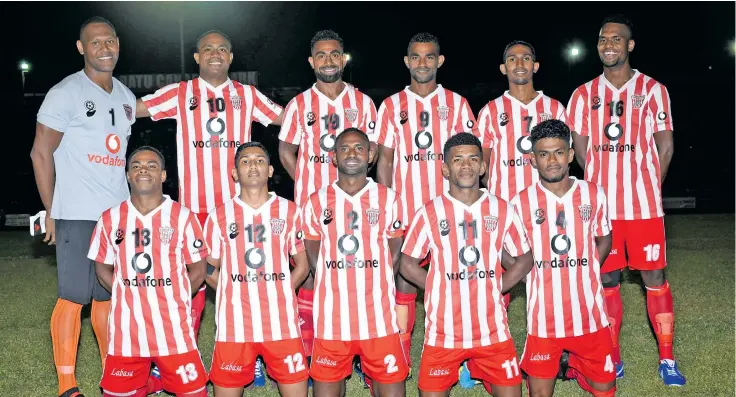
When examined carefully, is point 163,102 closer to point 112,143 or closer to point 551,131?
point 112,143

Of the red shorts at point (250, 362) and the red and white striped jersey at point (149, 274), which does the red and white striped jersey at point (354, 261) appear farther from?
the red and white striped jersey at point (149, 274)

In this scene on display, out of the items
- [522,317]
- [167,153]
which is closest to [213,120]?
[522,317]

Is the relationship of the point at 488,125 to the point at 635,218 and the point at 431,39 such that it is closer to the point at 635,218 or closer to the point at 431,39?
the point at 431,39

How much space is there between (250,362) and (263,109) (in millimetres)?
1746

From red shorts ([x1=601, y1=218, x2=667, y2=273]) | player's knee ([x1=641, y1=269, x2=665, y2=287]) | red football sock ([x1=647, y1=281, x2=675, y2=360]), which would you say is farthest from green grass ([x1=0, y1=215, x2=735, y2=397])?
red shorts ([x1=601, y1=218, x2=667, y2=273])

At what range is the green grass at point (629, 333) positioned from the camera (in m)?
4.17

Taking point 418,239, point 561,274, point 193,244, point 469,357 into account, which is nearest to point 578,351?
point 561,274

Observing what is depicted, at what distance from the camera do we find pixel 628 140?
425 cm

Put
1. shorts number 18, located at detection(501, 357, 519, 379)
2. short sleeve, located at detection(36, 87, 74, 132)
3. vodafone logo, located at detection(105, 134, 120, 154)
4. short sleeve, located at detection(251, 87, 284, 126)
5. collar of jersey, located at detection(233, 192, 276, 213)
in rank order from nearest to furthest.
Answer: shorts number 18, located at detection(501, 357, 519, 379) < collar of jersey, located at detection(233, 192, 276, 213) < short sleeve, located at detection(36, 87, 74, 132) < vodafone logo, located at detection(105, 134, 120, 154) < short sleeve, located at detection(251, 87, 284, 126)

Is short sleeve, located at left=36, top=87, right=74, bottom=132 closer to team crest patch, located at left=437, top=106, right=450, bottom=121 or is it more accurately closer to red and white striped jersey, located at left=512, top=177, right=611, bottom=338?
team crest patch, located at left=437, top=106, right=450, bottom=121

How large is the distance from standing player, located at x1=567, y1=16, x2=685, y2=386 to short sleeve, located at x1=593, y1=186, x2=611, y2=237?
619 millimetres

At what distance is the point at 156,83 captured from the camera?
71.0 feet

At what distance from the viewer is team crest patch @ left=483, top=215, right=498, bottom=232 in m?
3.41

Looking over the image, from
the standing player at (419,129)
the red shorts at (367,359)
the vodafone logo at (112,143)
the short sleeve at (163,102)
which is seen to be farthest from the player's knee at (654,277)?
the vodafone logo at (112,143)
